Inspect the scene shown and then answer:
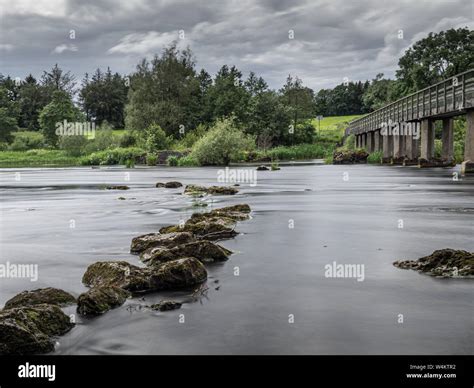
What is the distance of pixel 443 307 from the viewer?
22.6ft

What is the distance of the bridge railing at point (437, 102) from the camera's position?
3325cm

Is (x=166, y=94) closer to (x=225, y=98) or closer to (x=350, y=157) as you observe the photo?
(x=225, y=98)

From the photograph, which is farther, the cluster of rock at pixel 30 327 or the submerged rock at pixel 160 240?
the submerged rock at pixel 160 240

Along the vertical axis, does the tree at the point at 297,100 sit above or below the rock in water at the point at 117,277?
above

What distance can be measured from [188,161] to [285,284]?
58566mm

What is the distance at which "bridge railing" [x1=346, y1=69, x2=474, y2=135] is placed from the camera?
3325 cm

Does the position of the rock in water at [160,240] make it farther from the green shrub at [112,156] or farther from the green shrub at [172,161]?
the green shrub at [112,156]

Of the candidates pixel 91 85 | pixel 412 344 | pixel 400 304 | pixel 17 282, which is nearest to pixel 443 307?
pixel 400 304

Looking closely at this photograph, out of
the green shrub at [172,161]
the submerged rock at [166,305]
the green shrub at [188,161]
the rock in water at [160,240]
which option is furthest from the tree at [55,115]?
the submerged rock at [166,305]

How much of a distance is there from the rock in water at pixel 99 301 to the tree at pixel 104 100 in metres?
131

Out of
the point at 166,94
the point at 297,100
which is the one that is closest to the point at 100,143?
the point at 166,94

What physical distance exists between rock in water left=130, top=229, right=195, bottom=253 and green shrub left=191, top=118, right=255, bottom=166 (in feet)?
158

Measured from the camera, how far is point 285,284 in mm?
8156

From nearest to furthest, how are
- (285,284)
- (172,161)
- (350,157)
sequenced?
1. (285,284)
2. (350,157)
3. (172,161)
